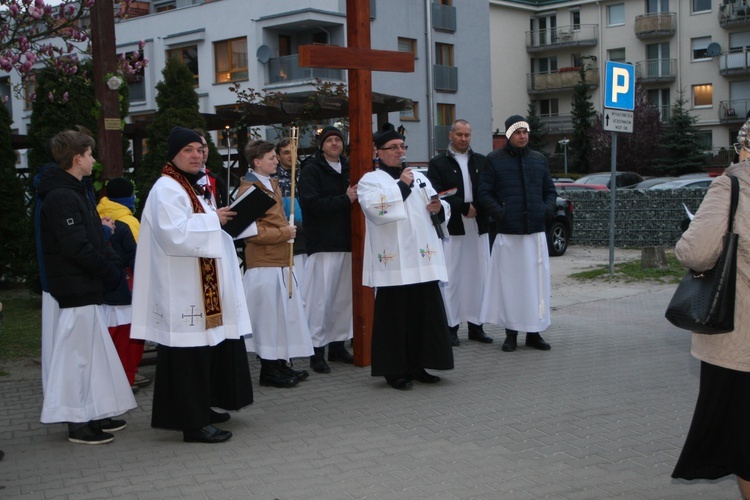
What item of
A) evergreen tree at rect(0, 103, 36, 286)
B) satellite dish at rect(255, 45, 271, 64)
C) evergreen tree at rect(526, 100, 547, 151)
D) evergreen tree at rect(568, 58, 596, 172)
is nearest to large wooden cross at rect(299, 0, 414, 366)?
evergreen tree at rect(0, 103, 36, 286)

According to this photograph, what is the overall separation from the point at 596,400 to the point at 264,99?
774 centimetres

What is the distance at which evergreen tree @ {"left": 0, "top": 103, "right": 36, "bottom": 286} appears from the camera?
44.8ft

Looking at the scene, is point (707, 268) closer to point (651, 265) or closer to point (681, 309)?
point (681, 309)

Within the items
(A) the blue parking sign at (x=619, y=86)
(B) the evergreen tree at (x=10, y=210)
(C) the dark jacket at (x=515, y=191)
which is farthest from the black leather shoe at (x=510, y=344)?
(B) the evergreen tree at (x=10, y=210)

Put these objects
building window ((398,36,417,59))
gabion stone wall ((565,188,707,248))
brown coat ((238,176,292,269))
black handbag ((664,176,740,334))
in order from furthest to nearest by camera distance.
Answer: building window ((398,36,417,59)) → gabion stone wall ((565,188,707,248)) → brown coat ((238,176,292,269)) → black handbag ((664,176,740,334))

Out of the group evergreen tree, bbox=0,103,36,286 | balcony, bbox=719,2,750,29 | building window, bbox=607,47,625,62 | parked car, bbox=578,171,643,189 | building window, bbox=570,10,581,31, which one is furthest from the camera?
building window, bbox=570,10,581,31

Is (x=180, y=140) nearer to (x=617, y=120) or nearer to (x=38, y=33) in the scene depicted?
(x=38, y=33)

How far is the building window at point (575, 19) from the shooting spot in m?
54.6

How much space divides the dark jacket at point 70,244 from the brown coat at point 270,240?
5.64 ft

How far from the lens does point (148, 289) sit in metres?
6.14

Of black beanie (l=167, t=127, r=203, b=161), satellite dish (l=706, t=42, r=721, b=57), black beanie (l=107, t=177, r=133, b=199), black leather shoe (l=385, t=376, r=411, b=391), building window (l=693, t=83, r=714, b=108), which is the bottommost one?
black leather shoe (l=385, t=376, r=411, b=391)

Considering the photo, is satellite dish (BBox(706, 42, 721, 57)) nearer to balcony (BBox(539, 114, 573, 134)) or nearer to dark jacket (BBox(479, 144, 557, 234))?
balcony (BBox(539, 114, 573, 134))

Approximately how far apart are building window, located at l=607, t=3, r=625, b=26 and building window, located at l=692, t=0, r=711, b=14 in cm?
392

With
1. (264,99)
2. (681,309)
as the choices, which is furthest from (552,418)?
(264,99)
